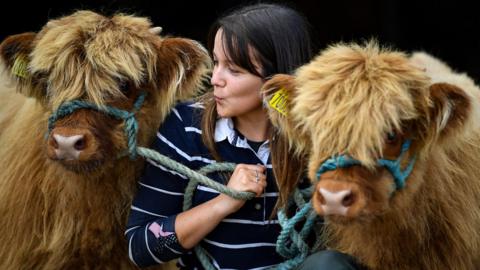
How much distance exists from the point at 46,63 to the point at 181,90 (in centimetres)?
56

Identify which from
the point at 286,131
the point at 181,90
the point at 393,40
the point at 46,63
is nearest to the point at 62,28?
the point at 46,63

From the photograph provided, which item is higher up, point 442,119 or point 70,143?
point 442,119

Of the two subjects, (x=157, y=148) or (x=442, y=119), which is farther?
(x=157, y=148)

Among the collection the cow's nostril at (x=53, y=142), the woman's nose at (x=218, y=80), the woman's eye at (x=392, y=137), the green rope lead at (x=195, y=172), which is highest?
the woman's eye at (x=392, y=137)

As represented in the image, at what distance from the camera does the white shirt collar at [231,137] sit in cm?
327

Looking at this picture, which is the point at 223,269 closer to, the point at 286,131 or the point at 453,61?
the point at 286,131

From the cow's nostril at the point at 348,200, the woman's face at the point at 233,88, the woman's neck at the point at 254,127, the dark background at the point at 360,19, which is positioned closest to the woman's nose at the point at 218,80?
the woman's face at the point at 233,88

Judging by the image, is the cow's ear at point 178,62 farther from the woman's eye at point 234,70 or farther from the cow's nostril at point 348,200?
the cow's nostril at point 348,200

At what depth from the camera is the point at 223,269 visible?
3275 millimetres

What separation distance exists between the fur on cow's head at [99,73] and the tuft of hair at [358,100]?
74cm

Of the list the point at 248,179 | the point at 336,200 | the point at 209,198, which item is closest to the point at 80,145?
the point at 209,198

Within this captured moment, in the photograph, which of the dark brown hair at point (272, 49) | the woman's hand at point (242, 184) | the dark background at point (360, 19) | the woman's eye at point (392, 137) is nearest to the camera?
the woman's eye at point (392, 137)

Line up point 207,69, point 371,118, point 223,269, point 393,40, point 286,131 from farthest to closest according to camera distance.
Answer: point 393,40 → point 207,69 → point 223,269 → point 286,131 → point 371,118

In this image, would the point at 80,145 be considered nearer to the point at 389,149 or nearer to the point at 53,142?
the point at 53,142
